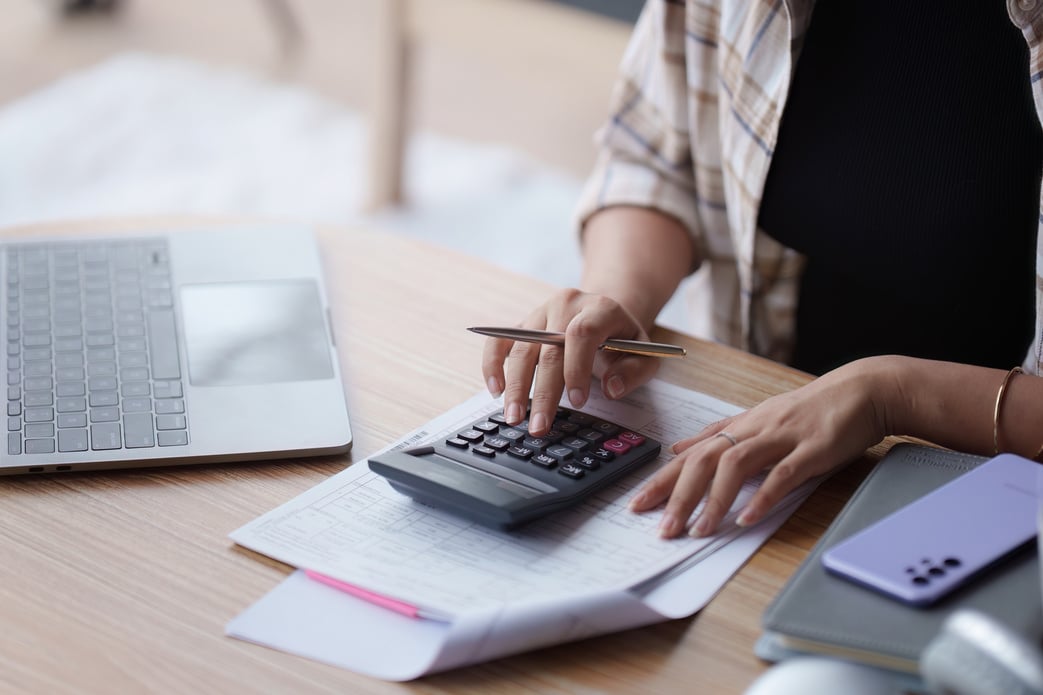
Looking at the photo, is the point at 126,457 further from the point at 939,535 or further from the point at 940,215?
the point at 940,215

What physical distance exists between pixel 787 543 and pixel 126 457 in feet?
1.31

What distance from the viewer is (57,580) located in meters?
0.61

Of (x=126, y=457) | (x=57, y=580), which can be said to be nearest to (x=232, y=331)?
(x=126, y=457)

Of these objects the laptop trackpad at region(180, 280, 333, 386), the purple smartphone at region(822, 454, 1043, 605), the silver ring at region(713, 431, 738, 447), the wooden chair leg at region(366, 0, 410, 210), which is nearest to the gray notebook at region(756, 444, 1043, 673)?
the purple smartphone at region(822, 454, 1043, 605)

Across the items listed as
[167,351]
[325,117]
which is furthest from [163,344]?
[325,117]

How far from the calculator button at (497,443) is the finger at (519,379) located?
0.03 meters

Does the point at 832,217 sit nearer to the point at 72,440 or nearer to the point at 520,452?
the point at 520,452

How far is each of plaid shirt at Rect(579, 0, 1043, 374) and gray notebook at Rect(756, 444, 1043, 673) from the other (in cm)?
42

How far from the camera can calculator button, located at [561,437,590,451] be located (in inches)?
27.4

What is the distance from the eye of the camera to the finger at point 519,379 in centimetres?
73

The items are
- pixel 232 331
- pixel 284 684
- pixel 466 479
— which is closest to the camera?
pixel 284 684

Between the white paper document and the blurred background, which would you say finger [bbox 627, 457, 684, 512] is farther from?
the blurred background

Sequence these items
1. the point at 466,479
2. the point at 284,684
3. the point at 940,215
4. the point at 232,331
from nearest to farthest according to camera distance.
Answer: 1. the point at 284,684
2. the point at 466,479
3. the point at 232,331
4. the point at 940,215

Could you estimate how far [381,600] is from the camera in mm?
592
